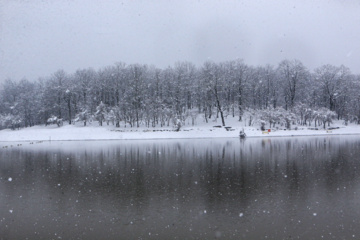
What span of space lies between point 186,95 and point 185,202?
7217 cm

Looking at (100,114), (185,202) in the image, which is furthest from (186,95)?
(185,202)

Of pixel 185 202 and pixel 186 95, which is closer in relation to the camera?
pixel 185 202

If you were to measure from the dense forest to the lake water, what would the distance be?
48452 mm

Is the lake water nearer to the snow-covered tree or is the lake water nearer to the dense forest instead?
the dense forest

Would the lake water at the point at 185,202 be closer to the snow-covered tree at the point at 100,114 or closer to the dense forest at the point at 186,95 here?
the dense forest at the point at 186,95

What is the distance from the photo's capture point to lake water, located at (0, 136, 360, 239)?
998 cm

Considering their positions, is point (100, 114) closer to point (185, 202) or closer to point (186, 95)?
Result: point (186, 95)

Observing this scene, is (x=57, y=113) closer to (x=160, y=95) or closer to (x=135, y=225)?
(x=160, y=95)

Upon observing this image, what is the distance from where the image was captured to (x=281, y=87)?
85000 mm

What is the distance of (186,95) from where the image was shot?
84.3m

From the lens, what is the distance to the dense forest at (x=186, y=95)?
71.5 metres

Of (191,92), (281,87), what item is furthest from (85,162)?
A: (281,87)

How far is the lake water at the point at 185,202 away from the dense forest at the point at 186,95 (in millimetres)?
48452

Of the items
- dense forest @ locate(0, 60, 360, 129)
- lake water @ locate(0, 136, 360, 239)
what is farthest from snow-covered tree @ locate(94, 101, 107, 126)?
lake water @ locate(0, 136, 360, 239)
